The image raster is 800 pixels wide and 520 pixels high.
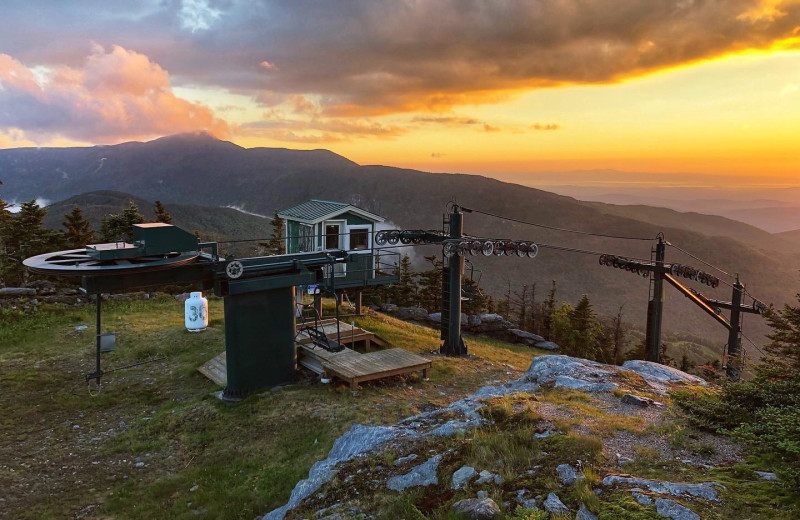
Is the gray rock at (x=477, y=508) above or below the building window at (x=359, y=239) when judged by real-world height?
below

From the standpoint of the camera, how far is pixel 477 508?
6.37m

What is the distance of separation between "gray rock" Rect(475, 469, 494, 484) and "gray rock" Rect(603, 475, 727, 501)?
164 cm

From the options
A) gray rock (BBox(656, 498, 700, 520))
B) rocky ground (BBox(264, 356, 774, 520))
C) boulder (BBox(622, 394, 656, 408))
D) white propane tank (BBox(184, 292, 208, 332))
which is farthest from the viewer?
white propane tank (BBox(184, 292, 208, 332))

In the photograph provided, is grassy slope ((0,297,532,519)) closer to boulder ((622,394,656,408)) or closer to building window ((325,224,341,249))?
boulder ((622,394,656,408))

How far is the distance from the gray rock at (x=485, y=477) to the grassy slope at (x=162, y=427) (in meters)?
4.57

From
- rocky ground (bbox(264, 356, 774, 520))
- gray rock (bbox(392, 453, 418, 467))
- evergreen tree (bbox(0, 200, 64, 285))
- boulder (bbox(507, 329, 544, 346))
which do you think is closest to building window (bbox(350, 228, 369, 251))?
rocky ground (bbox(264, 356, 774, 520))

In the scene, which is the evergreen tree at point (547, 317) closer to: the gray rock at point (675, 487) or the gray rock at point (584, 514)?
the gray rock at point (675, 487)

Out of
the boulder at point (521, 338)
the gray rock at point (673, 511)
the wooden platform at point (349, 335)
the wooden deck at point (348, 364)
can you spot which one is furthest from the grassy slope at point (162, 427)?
the boulder at point (521, 338)

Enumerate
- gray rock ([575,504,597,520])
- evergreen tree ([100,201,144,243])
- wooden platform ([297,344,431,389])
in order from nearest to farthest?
gray rock ([575,504,597,520]) < wooden platform ([297,344,431,389]) < evergreen tree ([100,201,144,243])

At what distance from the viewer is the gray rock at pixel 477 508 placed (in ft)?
20.5

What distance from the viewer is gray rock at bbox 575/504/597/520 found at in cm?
587

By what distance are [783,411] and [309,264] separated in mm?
13031

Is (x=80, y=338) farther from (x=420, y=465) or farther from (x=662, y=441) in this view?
(x=662, y=441)

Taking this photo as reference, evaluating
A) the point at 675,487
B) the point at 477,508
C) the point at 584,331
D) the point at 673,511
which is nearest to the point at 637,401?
the point at 675,487
